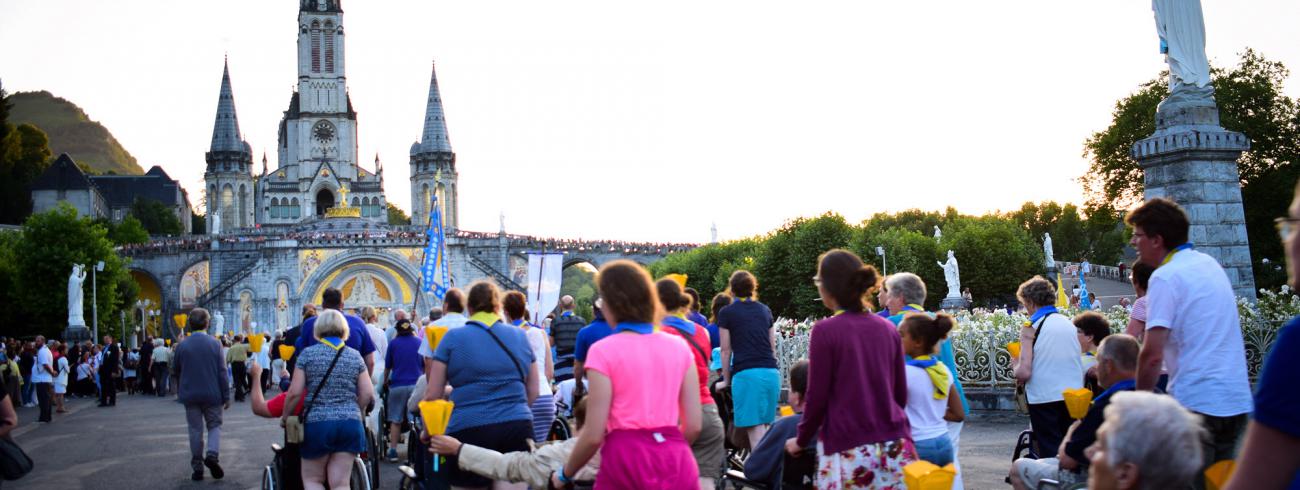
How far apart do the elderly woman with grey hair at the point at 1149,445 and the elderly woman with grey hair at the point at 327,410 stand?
206 inches

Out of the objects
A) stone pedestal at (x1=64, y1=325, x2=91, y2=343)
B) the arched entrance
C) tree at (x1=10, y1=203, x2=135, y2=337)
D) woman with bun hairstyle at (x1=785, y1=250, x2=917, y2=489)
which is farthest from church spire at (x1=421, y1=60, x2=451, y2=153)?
woman with bun hairstyle at (x1=785, y1=250, x2=917, y2=489)

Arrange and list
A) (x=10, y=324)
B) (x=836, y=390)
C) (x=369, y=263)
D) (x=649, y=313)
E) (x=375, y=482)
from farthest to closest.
Answer: (x=369, y=263) → (x=10, y=324) → (x=375, y=482) → (x=836, y=390) → (x=649, y=313)

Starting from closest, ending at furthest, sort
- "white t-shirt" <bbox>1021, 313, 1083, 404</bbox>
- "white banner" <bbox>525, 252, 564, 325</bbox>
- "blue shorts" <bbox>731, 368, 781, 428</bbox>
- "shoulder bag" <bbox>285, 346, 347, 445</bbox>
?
"shoulder bag" <bbox>285, 346, 347, 445</bbox> → "white t-shirt" <bbox>1021, 313, 1083, 404</bbox> → "blue shorts" <bbox>731, 368, 781, 428</bbox> → "white banner" <bbox>525, 252, 564, 325</bbox>

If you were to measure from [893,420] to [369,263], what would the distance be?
68.0 m

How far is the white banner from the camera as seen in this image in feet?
54.4

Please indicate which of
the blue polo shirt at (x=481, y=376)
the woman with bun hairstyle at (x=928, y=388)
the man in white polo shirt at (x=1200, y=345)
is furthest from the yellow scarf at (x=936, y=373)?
the blue polo shirt at (x=481, y=376)

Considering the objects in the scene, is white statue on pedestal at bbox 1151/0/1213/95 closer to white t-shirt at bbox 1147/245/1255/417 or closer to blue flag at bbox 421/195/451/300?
white t-shirt at bbox 1147/245/1255/417

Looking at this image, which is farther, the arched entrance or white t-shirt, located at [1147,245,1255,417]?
the arched entrance

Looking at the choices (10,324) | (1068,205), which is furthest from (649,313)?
(1068,205)

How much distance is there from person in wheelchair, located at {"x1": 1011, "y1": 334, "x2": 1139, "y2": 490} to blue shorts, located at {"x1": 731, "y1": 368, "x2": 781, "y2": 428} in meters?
2.70

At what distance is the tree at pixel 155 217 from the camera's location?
330ft

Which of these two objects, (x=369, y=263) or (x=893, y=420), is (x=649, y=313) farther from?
(x=369, y=263)

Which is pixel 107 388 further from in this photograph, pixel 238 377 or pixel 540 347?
pixel 540 347

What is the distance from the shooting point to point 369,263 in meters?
70.8
